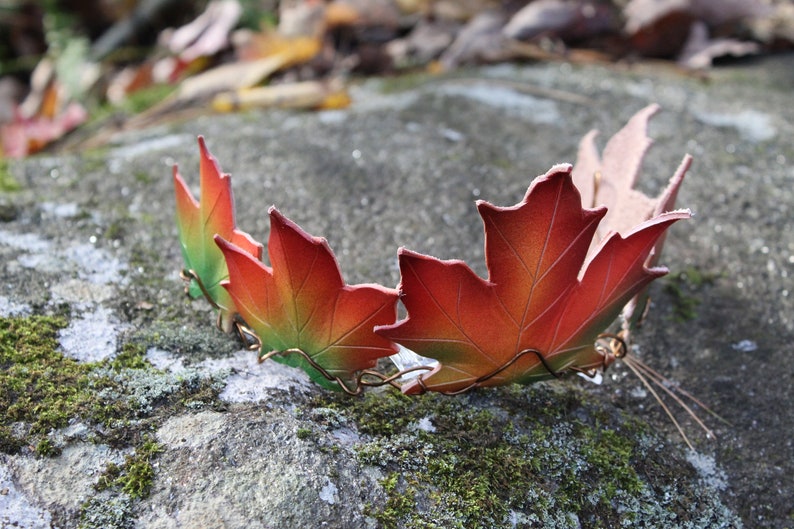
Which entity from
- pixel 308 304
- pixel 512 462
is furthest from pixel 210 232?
pixel 512 462

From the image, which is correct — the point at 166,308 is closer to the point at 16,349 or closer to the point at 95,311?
the point at 95,311

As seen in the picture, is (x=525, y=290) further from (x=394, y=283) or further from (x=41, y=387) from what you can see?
(x=41, y=387)

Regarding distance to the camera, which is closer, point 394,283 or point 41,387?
point 41,387

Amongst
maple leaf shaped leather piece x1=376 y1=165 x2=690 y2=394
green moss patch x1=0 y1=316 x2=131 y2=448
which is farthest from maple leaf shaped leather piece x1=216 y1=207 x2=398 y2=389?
green moss patch x1=0 y1=316 x2=131 y2=448

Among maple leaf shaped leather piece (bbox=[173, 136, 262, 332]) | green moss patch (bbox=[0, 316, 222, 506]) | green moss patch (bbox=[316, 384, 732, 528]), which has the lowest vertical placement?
green moss patch (bbox=[316, 384, 732, 528])

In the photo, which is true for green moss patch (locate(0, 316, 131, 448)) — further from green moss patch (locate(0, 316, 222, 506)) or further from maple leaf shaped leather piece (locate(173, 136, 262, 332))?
maple leaf shaped leather piece (locate(173, 136, 262, 332))

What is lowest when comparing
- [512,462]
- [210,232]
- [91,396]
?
[512,462]
